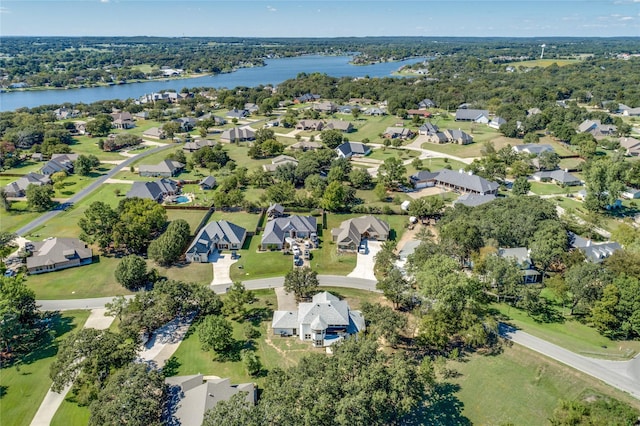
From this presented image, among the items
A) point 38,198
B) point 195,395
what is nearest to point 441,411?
point 195,395

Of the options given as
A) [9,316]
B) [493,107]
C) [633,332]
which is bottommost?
[633,332]

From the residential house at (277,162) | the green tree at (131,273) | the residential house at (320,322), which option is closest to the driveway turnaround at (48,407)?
the green tree at (131,273)

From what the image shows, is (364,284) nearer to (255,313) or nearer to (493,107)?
(255,313)

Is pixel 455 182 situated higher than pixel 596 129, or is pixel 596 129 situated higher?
pixel 596 129

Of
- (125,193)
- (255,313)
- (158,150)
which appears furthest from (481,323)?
(158,150)

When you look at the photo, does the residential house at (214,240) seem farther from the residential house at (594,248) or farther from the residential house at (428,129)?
the residential house at (428,129)

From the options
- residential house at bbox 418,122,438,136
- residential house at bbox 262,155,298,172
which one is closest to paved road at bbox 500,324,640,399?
residential house at bbox 262,155,298,172

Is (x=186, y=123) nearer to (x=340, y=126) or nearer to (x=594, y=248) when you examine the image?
(x=340, y=126)
